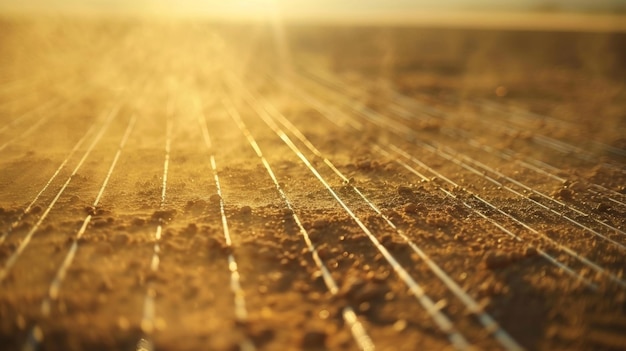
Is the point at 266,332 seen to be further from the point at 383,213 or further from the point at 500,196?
the point at 500,196

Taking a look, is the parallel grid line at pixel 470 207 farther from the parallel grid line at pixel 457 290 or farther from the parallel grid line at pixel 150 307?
the parallel grid line at pixel 150 307

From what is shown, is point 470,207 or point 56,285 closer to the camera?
point 56,285

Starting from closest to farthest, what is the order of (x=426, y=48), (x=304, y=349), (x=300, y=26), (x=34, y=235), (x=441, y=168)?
(x=304, y=349)
(x=34, y=235)
(x=441, y=168)
(x=426, y=48)
(x=300, y=26)

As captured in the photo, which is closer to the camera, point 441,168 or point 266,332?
point 266,332

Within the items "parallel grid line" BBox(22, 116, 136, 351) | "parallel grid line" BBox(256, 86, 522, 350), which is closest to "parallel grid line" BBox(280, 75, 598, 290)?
"parallel grid line" BBox(256, 86, 522, 350)

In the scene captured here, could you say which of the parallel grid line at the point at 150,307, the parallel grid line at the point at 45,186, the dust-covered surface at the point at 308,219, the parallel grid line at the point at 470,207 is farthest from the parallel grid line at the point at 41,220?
the parallel grid line at the point at 470,207

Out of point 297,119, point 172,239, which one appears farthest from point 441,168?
point 172,239

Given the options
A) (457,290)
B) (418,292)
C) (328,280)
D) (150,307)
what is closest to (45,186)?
(150,307)

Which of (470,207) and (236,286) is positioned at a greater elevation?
(236,286)

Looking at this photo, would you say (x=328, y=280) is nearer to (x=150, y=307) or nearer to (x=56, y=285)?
(x=150, y=307)
